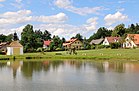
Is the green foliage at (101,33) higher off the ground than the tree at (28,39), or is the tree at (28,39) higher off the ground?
the green foliage at (101,33)

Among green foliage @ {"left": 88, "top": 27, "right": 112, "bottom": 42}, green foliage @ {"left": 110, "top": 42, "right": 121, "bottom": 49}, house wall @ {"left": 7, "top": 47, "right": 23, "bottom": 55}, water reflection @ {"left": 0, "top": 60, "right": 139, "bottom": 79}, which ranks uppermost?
green foliage @ {"left": 88, "top": 27, "right": 112, "bottom": 42}

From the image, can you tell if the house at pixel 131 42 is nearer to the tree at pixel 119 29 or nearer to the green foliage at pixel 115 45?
the green foliage at pixel 115 45

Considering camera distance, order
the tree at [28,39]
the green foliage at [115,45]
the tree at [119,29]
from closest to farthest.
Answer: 1. the green foliage at [115,45]
2. the tree at [28,39]
3. the tree at [119,29]

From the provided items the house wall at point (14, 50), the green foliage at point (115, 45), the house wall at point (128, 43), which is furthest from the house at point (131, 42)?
the house wall at point (14, 50)

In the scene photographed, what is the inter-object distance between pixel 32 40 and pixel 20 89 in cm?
6169

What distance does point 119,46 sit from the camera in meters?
72.5

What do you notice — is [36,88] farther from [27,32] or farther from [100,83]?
[27,32]

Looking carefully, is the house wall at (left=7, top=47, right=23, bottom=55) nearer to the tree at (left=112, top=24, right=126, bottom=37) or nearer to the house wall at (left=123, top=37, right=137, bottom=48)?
the house wall at (left=123, top=37, right=137, bottom=48)

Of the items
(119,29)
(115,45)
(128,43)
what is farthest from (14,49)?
(119,29)

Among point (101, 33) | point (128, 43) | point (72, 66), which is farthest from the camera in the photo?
point (101, 33)

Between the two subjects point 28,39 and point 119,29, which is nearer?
point 28,39

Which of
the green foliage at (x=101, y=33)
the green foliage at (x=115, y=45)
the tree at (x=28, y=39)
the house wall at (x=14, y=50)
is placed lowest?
the house wall at (x=14, y=50)

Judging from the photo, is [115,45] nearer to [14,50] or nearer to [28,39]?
[28,39]

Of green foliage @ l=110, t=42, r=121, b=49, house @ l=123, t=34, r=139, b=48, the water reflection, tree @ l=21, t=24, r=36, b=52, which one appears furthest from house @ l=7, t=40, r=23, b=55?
house @ l=123, t=34, r=139, b=48
